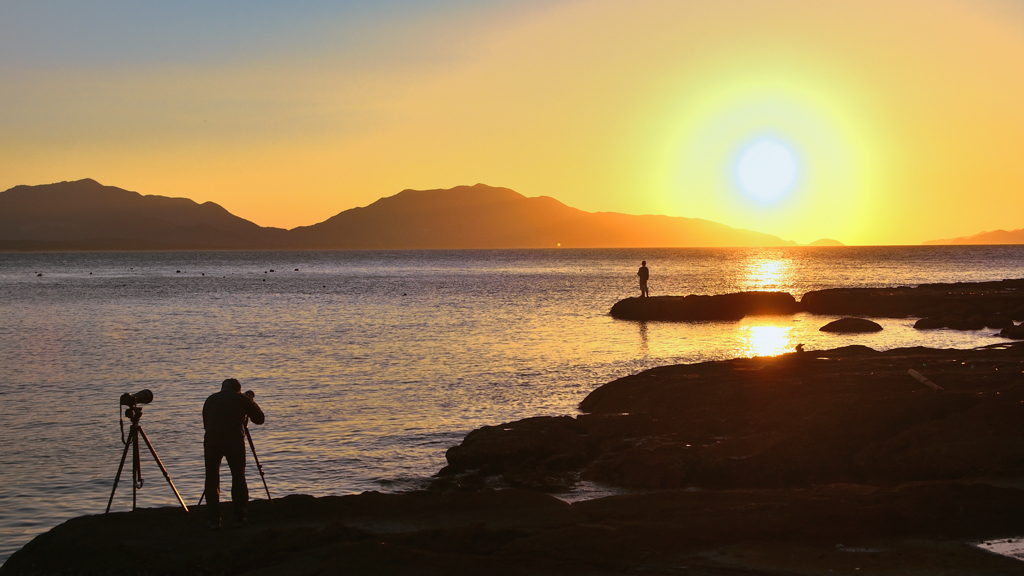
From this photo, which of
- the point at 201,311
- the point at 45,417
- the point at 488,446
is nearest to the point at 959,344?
the point at 488,446

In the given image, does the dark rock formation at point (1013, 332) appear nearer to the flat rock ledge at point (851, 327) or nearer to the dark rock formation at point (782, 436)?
the flat rock ledge at point (851, 327)

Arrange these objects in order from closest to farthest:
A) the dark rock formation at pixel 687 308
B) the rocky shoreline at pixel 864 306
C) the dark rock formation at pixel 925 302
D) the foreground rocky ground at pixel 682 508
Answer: the foreground rocky ground at pixel 682 508 < the rocky shoreline at pixel 864 306 < the dark rock formation at pixel 925 302 < the dark rock formation at pixel 687 308

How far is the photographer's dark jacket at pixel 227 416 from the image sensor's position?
32.9 feet

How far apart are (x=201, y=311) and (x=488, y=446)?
45712 mm

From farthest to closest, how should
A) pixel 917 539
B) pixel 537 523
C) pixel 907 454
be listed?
pixel 907 454
pixel 537 523
pixel 917 539

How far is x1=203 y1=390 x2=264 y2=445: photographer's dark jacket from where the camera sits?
10016mm

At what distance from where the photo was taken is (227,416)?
10.1 meters

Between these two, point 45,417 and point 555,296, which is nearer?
point 45,417

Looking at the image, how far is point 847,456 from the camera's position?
12.9 m

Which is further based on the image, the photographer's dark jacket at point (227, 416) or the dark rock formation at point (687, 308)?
the dark rock formation at point (687, 308)

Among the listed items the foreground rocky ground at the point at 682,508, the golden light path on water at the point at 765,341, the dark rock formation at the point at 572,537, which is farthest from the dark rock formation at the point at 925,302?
the dark rock formation at the point at 572,537

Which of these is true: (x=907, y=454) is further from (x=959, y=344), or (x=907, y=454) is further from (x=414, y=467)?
(x=959, y=344)

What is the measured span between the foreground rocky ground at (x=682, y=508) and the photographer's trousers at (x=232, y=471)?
12.8 inches

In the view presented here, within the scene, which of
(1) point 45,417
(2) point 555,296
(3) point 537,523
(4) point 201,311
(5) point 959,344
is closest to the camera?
(3) point 537,523
